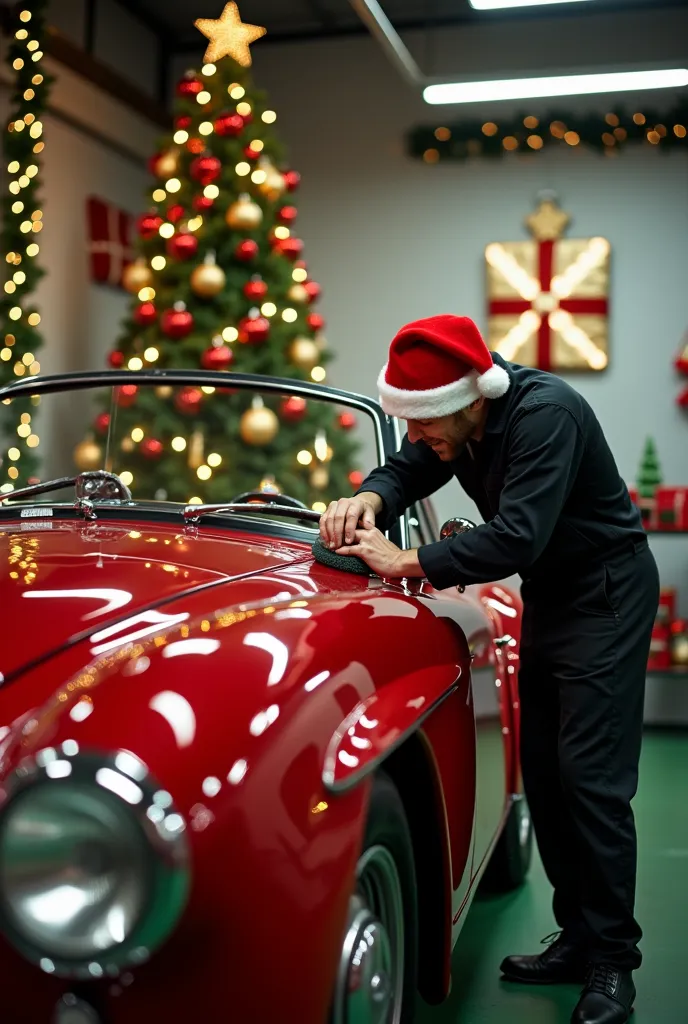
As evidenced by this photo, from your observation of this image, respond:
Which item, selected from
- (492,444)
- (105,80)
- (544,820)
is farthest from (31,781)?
(105,80)

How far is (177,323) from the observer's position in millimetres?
5938

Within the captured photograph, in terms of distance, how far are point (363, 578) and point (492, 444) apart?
0.46m

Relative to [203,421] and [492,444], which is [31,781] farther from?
[203,421]

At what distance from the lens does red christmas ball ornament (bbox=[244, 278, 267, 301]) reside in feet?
19.9

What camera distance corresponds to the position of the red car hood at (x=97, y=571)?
158cm

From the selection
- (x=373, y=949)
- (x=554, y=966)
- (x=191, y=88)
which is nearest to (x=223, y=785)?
(x=373, y=949)

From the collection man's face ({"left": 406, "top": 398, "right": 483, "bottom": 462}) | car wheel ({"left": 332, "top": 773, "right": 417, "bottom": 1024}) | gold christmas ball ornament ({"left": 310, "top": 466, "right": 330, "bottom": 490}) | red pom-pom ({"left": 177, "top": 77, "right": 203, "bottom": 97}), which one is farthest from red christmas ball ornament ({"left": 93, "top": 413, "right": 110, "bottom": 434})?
red pom-pom ({"left": 177, "top": 77, "right": 203, "bottom": 97})

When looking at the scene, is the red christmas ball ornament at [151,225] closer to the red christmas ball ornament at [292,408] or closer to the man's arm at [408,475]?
the red christmas ball ornament at [292,408]

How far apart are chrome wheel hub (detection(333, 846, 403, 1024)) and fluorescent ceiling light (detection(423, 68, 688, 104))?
533cm

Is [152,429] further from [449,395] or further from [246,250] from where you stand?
[246,250]

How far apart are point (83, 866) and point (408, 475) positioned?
5.06 feet

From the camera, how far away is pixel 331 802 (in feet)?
4.48

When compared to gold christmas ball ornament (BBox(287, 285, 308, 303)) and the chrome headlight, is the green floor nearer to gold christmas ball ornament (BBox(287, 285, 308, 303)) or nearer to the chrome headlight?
the chrome headlight

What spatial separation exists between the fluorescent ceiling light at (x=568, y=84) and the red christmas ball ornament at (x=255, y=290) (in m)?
1.56
